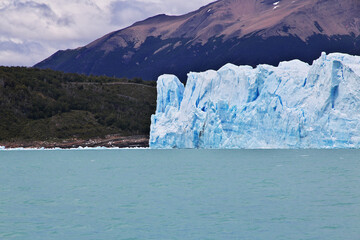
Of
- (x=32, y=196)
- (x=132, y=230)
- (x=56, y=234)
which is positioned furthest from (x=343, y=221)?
(x=32, y=196)

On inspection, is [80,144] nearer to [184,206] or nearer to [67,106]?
[67,106]

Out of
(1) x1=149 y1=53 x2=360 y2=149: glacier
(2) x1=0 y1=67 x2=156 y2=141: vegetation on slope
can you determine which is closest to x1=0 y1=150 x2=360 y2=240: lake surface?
(1) x1=149 y1=53 x2=360 y2=149: glacier

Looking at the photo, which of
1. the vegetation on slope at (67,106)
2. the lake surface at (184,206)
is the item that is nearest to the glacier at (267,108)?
the lake surface at (184,206)

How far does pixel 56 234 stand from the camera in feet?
43.1

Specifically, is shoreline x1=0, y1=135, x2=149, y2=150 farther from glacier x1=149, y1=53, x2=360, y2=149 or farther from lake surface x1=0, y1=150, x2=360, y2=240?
lake surface x1=0, y1=150, x2=360, y2=240

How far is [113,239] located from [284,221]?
4904 millimetres

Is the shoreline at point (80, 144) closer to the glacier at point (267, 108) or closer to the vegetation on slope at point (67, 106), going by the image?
the vegetation on slope at point (67, 106)

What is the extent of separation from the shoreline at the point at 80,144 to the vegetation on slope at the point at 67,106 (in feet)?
4.64

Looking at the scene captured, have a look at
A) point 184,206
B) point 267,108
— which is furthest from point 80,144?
point 184,206

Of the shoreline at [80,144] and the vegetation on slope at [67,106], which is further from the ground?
Result: the vegetation on slope at [67,106]

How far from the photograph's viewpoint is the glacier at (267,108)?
41.7 metres

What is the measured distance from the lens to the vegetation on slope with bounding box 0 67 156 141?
2913 inches

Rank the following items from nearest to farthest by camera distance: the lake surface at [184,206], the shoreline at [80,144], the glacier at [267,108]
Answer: the lake surface at [184,206]
the glacier at [267,108]
the shoreline at [80,144]

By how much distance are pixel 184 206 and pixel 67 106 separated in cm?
6749
